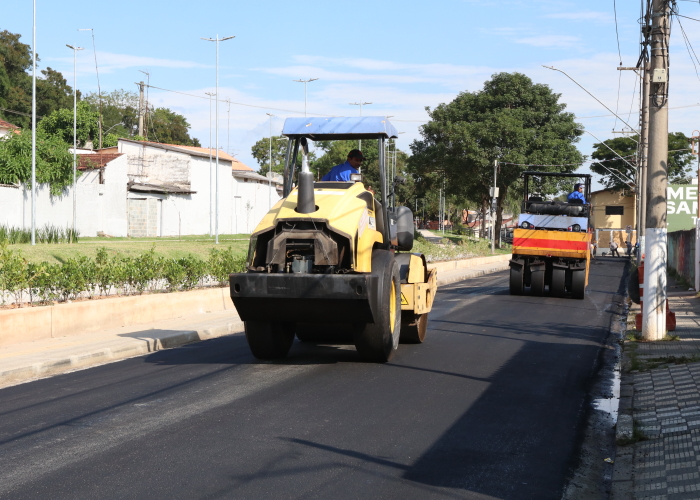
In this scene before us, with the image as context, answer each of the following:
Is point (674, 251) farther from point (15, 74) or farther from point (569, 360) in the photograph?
point (15, 74)

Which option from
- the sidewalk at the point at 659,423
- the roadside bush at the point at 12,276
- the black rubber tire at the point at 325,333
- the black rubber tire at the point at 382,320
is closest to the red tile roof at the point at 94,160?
the roadside bush at the point at 12,276

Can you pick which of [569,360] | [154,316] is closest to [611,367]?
[569,360]

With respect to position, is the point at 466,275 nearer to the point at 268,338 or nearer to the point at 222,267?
the point at 222,267

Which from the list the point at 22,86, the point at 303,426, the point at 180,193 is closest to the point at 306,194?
the point at 303,426

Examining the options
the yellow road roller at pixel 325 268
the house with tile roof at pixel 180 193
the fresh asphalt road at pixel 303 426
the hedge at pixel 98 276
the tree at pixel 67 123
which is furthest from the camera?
the tree at pixel 67 123

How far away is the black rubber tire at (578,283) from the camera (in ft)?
69.9

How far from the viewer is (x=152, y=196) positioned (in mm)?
53656

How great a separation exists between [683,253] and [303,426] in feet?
87.7

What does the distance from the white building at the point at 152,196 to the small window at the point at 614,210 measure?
4069 centimetres

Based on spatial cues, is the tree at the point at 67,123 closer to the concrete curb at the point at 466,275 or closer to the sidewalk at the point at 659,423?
the concrete curb at the point at 466,275

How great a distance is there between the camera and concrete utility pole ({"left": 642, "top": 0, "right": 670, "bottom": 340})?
12469mm

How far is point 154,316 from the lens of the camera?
14141 millimetres

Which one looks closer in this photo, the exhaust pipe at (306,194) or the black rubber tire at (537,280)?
the exhaust pipe at (306,194)

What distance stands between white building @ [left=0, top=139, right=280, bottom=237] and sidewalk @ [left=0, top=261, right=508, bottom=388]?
26388mm
